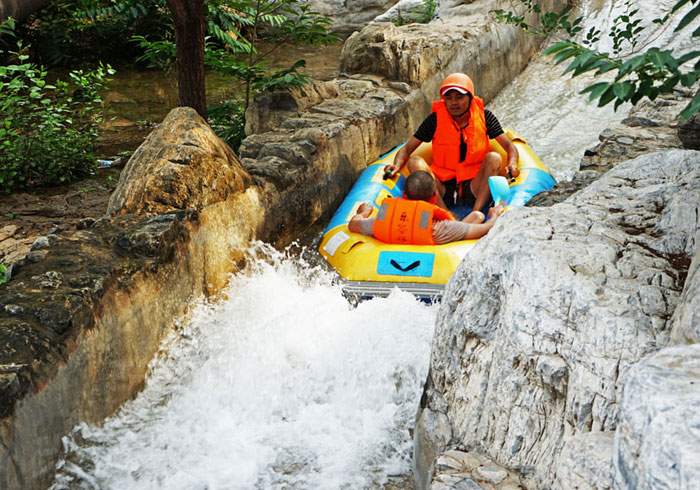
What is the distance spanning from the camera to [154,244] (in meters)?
3.73

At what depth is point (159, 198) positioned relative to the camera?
4.24 metres

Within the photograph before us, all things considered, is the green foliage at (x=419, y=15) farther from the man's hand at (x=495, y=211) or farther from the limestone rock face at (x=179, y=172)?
the limestone rock face at (x=179, y=172)

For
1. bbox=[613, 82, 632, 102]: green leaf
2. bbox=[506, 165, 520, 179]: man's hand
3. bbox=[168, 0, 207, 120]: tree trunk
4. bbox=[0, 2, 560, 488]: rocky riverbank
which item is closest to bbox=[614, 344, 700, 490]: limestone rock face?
bbox=[613, 82, 632, 102]: green leaf

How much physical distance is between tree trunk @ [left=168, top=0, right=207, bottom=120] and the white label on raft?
201 cm

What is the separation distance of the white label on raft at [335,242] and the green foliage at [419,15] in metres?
7.60

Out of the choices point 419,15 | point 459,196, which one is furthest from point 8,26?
point 419,15

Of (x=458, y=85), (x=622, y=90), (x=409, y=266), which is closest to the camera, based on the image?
(x=622, y=90)

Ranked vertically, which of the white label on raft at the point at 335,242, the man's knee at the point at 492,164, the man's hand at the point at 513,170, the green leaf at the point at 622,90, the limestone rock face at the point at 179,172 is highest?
the green leaf at the point at 622,90

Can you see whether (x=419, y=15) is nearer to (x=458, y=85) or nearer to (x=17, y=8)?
(x=17, y=8)

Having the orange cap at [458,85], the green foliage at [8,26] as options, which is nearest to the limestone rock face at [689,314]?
the orange cap at [458,85]

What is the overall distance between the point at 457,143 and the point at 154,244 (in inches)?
114

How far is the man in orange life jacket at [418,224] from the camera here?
4773mm

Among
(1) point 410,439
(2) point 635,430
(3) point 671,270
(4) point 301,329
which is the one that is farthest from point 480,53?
(2) point 635,430

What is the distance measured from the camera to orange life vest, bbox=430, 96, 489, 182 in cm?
562
